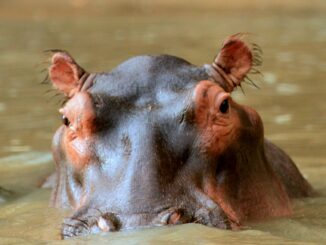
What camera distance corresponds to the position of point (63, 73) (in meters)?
5.18

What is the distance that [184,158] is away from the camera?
14.1 feet

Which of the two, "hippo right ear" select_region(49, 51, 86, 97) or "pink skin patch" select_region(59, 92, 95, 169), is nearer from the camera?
"pink skin patch" select_region(59, 92, 95, 169)

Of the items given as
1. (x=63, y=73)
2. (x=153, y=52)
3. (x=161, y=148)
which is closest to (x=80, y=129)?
(x=161, y=148)

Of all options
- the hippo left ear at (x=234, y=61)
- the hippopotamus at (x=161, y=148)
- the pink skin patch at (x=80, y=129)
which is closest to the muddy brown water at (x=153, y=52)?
the hippopotamus at (x=161, y=148)

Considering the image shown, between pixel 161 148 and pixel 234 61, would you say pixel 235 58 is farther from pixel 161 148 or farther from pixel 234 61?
pixel 161 148

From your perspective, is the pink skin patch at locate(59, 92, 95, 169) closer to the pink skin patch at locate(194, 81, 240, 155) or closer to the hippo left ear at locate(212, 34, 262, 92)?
the pink skin patch at locate(194, 81, 240, 155)

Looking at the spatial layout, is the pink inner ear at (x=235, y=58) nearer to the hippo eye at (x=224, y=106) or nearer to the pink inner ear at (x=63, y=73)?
the hippo eye at (x=224, y=106)

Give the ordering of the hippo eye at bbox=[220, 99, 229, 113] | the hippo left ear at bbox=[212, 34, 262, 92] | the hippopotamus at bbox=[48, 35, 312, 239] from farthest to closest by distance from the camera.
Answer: the hippo left ear at bbox=[212, 34, 262, 92] < the hippo eye at bbox=[220, 99, 229, 113] < the hippopotamus at bbox=[48, 35, 312, 239]

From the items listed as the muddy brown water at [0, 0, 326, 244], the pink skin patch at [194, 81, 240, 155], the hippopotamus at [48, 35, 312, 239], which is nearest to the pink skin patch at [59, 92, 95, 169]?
the hippopotamus at [48, 35, 312, 239]

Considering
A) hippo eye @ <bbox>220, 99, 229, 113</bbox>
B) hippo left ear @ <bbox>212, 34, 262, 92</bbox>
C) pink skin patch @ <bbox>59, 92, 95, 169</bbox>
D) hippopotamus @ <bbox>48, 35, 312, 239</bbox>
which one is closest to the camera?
hippopotamus @ <bbox>48, 35, 312, 239</bbox>

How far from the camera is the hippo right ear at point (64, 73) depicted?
5.12m

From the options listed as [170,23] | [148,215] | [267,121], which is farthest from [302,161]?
[170,23]

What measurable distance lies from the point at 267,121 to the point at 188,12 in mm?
18311

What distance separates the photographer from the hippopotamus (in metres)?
4.02
